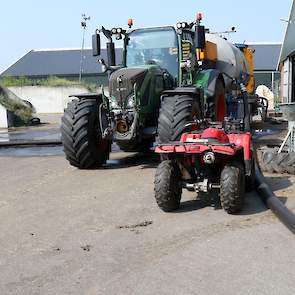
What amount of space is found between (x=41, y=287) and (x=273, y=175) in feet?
16.9

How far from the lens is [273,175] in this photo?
839 cm

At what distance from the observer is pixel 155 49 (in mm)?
10852

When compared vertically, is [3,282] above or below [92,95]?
below

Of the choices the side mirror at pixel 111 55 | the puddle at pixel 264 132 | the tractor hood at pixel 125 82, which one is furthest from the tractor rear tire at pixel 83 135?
the puddle at pixel 264 132

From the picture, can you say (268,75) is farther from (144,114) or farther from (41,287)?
(41,287)

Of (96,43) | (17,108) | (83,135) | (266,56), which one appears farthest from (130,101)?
(266,56)

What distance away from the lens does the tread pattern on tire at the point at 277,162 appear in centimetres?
832

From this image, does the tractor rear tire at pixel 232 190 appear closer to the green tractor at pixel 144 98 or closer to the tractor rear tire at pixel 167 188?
the tractor rear tire at pixel 167 188

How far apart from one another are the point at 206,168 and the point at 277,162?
225 centimetres

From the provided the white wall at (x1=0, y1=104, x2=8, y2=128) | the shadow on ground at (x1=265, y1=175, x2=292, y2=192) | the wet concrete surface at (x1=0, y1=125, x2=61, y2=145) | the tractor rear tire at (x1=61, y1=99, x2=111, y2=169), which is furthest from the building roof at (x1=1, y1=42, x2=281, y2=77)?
the shadow on ground at (x1=265, y1=175, x2=292, y2=192)

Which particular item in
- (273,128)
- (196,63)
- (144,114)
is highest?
(196,63)

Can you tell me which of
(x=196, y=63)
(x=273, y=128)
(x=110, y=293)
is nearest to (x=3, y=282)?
(x=110, y=293)

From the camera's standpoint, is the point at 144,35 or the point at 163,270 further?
the point at 144,35

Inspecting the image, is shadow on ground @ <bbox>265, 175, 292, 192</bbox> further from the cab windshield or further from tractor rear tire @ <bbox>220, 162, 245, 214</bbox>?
the cab windshield
